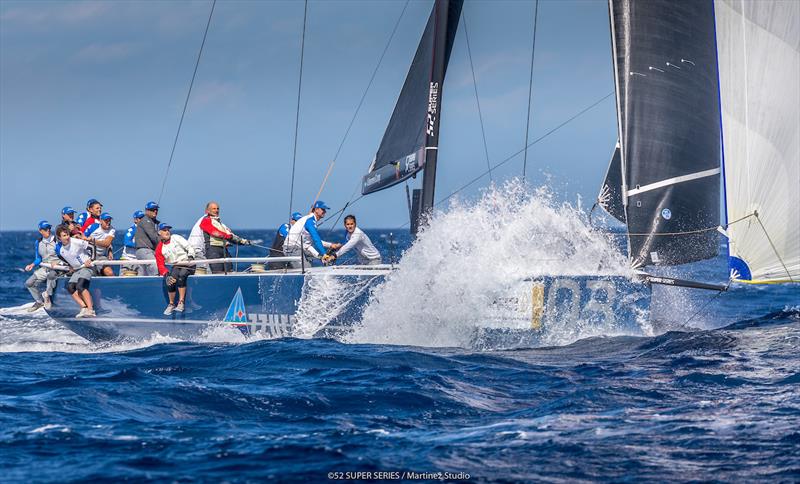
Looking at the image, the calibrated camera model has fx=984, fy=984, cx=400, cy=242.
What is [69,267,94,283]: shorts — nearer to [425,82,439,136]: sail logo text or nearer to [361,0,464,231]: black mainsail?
[361,0,464,231]: black mainsail

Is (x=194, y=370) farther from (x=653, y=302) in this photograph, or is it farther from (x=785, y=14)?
(x=785, y=14)

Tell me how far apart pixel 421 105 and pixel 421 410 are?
18.6 ft

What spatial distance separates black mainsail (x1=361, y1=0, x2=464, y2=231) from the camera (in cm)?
1212

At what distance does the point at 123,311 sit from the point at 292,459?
7.78m

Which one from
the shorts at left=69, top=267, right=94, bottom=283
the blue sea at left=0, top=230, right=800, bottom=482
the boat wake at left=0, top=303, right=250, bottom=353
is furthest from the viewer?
the shorts at left=69, top=267, right=94, bottom=283

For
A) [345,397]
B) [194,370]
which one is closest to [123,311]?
[194,370]

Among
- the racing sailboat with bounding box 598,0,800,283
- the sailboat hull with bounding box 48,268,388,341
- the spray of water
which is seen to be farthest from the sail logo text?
the racing sailboat with bounding box 598,0,800,283

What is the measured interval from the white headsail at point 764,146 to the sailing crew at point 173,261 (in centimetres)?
660

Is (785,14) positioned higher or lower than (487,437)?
higher

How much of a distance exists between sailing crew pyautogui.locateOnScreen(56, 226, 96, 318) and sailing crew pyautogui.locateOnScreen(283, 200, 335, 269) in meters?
2.62

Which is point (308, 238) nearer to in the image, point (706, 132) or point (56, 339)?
point (56, 339)

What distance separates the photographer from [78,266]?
12930 millimetres

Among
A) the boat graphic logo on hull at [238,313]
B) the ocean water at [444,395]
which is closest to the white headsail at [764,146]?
the ocean water at [444,395]

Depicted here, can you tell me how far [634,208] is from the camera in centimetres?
1115
